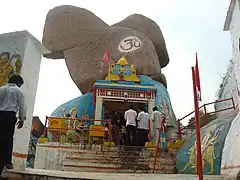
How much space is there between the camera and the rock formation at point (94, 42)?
1867 cm

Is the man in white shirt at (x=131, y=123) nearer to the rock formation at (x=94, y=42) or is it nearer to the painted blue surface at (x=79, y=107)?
the painted blue surface at (x=79, y=107)

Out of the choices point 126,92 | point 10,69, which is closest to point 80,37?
point 126,92

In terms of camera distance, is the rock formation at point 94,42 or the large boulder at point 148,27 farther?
the large boulder at point 148,27

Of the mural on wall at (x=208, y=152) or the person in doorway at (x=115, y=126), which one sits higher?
the person in doorway at (x=115, y=126)

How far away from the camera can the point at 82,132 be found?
1260 centimetres

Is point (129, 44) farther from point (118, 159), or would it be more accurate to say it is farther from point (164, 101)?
point (118, 159)

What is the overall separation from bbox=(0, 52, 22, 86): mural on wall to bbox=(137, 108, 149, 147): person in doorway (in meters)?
5.45

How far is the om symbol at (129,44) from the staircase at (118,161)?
10061 mm

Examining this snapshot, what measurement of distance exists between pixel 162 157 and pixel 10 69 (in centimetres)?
565

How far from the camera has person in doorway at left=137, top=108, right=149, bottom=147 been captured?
32.6 feet

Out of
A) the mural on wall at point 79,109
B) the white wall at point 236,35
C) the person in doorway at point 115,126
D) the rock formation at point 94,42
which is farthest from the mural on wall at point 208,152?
the rock formation at point 94,42

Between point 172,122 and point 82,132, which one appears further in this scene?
point 172,122

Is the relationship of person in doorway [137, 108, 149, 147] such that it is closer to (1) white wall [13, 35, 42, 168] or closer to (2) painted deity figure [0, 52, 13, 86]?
(1) white wall [13, 35, 42, 168]

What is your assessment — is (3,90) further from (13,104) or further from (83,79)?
(83,79)
